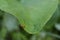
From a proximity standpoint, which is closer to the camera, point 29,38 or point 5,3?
point 5,3

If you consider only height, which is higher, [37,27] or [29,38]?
[37,27]

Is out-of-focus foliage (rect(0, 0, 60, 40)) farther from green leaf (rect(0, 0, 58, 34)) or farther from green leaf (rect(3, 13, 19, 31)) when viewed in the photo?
green leaf (rect(0, 0, 58, 34))

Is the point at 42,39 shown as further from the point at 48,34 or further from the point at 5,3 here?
the point at 5,3

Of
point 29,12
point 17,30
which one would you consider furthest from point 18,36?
point 29,12

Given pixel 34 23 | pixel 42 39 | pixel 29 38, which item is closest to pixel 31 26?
pixel 34 23

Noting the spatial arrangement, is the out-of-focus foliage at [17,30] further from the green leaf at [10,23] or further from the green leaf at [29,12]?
the green leaf at [29,12]

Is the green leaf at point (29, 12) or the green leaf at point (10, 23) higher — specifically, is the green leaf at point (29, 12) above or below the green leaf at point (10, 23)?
above

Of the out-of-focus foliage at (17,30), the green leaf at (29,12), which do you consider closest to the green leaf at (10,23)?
the out-of-focus foliage at (17,30)

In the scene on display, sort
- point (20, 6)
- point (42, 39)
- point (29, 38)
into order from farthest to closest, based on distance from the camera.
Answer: point (42, 39) → point (29, 38) → point (20, 6)
